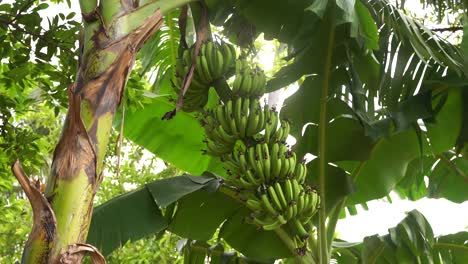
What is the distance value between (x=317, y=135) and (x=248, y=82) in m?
0.63

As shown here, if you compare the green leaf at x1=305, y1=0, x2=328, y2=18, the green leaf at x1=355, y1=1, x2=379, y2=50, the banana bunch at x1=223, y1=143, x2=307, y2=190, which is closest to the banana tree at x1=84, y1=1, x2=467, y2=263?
the green leaf at x1=355, y1=1, x2=379, y2=50

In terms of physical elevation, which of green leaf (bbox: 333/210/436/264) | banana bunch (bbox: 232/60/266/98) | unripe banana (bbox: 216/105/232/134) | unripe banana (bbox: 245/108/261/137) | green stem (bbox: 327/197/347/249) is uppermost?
banana bunch (bbox: 232/60/266/98)

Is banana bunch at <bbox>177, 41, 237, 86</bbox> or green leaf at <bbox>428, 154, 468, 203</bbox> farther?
green leaf at <bbox>428, 154, 468, 203</bbox>

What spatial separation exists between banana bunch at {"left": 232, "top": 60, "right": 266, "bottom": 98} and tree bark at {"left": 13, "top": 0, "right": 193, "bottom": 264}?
2.81 feet

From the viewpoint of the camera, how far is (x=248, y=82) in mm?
2418

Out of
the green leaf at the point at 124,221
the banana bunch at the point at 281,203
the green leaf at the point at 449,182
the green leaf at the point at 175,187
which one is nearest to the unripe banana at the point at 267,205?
the banana bunch at the point at 281,203

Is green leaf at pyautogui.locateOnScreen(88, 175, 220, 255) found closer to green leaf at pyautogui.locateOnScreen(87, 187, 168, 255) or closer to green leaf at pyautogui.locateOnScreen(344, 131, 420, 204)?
green leaf at pyautogui.locateOnScreen(87, 187, 168, 255)

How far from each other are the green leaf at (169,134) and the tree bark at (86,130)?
1.69m

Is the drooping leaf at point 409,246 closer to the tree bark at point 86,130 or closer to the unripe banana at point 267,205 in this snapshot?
the unripe banana at point 267,205

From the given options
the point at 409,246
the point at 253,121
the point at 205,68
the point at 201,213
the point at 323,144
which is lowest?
the point at 409,246

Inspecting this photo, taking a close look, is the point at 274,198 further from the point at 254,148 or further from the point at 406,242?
the point at 406,242

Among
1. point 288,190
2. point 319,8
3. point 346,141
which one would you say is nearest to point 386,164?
point 346,141

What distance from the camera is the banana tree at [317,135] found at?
93.4 inches

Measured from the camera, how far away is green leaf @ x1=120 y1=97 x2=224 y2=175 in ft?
10.7
